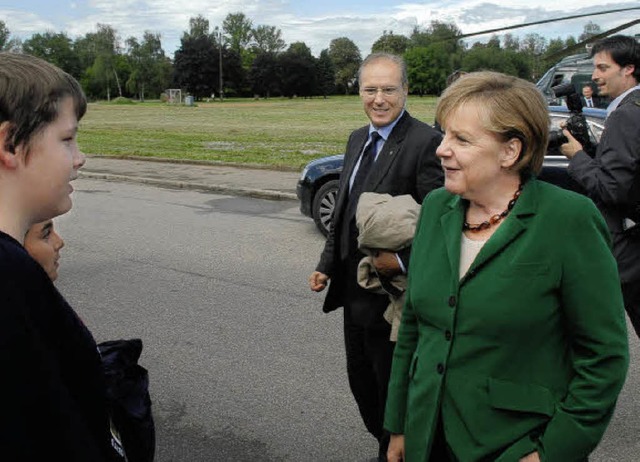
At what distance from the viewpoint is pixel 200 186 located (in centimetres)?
1256

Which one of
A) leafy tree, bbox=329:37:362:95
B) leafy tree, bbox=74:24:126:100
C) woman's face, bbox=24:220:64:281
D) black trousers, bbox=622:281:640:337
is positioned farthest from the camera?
leafy tree, bbox=329:37:362:95

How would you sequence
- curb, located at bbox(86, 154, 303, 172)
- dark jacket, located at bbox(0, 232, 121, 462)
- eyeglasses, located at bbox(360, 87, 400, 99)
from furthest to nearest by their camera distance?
curb, located at bbox(86, 154, 303, 172) → eyeglasses, located at bbox(360, 87, 400, 99) → dark jacket, located at bbox(0, 232, 121, 462)

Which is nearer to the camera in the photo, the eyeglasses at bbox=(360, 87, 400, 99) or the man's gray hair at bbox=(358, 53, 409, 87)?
the eyeglasses at bbox=(360, 87, 400, 99)

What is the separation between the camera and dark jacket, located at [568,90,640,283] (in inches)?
126

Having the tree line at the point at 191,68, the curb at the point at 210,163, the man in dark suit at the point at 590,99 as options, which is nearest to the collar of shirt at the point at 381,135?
the man in dark suit at the point at 590,99

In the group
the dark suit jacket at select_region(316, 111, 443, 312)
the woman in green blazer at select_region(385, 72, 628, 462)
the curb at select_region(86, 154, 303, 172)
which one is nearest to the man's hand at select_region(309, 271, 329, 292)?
the dark suit jacket at select_region(316, 111, 443, 312)

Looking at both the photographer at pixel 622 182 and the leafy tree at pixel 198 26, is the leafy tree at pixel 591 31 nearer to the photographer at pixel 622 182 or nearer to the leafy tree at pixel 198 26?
Result: the photographer at pixel 622 182

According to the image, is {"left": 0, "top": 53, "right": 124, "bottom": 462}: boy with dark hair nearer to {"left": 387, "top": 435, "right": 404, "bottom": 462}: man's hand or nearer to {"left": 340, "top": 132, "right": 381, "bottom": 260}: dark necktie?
{"left": 387, "top": 435, "right": 404, "bottom": 462}: man's hand

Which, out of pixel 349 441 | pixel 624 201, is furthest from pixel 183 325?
pixel 624 201

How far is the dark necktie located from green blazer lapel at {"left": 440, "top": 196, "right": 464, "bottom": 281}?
101 centimetres

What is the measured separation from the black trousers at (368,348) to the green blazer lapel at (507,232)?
3.66ft

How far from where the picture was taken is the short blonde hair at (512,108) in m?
1.84

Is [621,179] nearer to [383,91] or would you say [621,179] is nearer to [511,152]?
[383,91]

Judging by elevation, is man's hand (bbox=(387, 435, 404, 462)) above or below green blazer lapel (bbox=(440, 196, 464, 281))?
below
